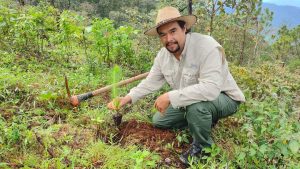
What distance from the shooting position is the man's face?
3.30 m

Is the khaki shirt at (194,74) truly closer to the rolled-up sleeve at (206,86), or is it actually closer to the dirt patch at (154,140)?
the rolled-up sleeve at (206,86)

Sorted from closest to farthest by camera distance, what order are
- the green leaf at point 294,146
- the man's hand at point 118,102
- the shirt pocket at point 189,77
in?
the green leaf at point 294,146 → the shirt pocket at point 189,77 → the man's hand at point 118,102

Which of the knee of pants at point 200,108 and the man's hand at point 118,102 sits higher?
the knee of pants at point 200,108

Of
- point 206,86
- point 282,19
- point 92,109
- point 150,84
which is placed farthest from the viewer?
point 282,19

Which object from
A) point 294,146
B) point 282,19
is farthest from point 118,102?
point 282,19

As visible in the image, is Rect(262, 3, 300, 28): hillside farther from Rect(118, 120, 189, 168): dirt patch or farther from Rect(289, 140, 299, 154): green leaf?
Rect(289, 140, 299, 154): green leaf

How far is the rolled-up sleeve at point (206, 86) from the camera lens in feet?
10.4

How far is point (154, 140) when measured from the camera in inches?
144

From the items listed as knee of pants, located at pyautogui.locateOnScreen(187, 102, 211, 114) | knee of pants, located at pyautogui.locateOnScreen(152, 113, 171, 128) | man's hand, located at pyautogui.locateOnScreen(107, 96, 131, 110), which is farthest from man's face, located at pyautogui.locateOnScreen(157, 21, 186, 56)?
knee of pants, located at pyautogui.locateOnScreen(152, 113, 171, 128)

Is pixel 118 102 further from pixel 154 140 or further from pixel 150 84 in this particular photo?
pixel 154 140

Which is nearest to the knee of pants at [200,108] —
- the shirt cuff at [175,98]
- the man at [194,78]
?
the man at [194,78]

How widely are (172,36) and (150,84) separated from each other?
73cm

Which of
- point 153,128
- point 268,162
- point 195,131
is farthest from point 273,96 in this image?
point 153,128

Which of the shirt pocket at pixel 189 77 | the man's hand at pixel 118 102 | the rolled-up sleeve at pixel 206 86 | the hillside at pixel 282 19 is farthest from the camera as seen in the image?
the hillside at pixel 282 19
